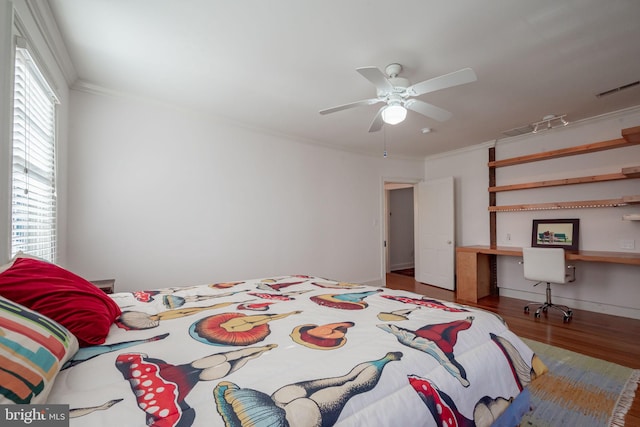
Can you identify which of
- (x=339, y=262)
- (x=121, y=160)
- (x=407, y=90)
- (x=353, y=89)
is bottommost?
(x=339, y=262)

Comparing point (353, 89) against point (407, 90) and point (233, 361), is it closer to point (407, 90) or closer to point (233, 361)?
point (407, 90)

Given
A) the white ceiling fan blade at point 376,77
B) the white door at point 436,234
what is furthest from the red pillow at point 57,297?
the white door at point 436,234

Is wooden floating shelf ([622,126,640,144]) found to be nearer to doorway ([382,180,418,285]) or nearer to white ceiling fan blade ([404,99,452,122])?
white ceiling fan blade ([404,99,452,122])

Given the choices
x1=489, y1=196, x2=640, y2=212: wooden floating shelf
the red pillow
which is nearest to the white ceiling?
x1=489, y1=196, x2=640, y2=212: wooden floating shelf

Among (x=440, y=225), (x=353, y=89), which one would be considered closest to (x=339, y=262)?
(x=440, y=225)

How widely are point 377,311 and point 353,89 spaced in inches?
85.4

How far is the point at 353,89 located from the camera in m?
2.77

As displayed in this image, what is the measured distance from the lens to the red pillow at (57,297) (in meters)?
0.98

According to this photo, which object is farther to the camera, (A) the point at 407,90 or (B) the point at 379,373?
(A) the point at 407,90

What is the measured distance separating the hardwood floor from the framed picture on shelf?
0.89m

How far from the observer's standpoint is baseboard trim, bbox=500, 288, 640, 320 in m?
3.41

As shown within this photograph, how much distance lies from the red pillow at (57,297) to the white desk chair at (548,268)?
170 inches

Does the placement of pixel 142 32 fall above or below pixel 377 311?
above

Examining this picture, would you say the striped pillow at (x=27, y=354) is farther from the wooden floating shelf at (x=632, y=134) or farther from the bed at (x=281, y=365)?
the wooden floating shelf at (x=632, y=134)
